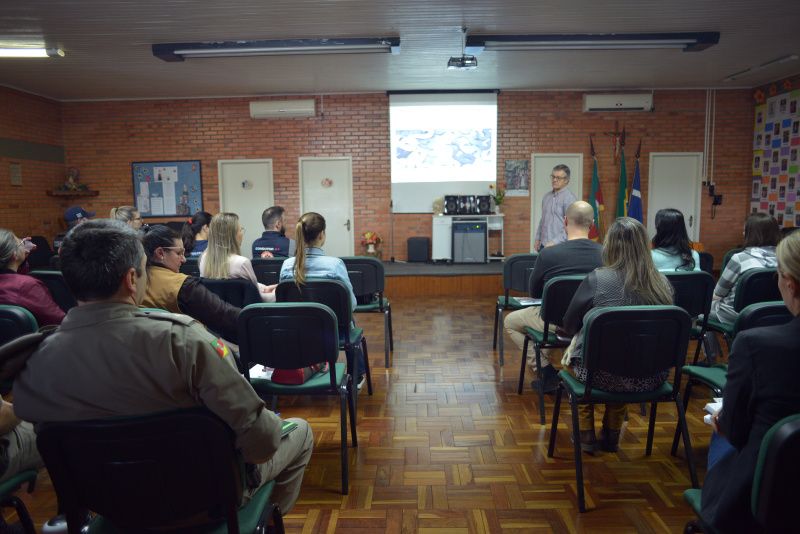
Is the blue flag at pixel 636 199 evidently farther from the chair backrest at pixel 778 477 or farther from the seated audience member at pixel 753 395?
the chair backrest at pixel 778 477

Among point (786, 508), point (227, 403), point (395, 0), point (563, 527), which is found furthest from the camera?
point (395, 0)

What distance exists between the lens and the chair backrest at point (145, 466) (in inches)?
46.4

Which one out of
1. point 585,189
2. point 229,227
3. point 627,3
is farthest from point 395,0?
point 585,189

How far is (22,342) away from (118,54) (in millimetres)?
6079

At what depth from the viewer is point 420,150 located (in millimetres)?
8922

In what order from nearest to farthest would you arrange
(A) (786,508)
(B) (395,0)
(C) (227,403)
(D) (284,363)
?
(A) (786,508)
(C) (227,403)
(D) (284,363)
(B) (395,0)

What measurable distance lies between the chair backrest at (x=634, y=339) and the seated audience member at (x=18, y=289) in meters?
2.60

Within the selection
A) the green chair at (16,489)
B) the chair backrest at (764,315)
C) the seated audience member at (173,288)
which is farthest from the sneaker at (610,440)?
the green chair at (16,489)

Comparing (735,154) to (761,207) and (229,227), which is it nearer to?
(761,207)

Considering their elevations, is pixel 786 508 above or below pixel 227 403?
below

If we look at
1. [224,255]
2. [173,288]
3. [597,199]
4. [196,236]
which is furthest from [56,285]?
[597,199]

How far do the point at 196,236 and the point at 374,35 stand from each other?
2791 mm

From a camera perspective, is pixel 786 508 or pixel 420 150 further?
pixel 420 150

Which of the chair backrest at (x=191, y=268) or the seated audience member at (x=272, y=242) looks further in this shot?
the seated audience member at (x=272, y=242)
